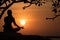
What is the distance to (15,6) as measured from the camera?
1794 cm

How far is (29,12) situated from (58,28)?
13.8 ft

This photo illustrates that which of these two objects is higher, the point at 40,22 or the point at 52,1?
the point at 52,1

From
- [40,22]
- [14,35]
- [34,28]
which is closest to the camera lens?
[14,35]

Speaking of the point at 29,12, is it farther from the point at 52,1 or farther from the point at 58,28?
the point at 52,1

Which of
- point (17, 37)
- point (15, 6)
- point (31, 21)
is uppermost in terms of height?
point (17, 37)

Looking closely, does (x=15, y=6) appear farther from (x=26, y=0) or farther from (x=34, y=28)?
(x=26, y=0)

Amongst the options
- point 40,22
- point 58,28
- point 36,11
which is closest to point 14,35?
point 58,28

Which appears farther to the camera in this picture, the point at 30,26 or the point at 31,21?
the point at 31,21

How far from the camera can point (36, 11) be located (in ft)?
67.6

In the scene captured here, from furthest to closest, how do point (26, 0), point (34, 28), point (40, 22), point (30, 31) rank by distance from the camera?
point (40, 22), point (34, 28), point (30, 31), point (26, 0)

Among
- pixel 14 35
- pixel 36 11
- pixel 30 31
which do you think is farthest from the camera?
pixel 36 11

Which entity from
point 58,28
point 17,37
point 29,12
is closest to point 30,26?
point 58,28

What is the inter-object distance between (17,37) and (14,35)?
0.09 meters

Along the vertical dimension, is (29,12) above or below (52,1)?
below
